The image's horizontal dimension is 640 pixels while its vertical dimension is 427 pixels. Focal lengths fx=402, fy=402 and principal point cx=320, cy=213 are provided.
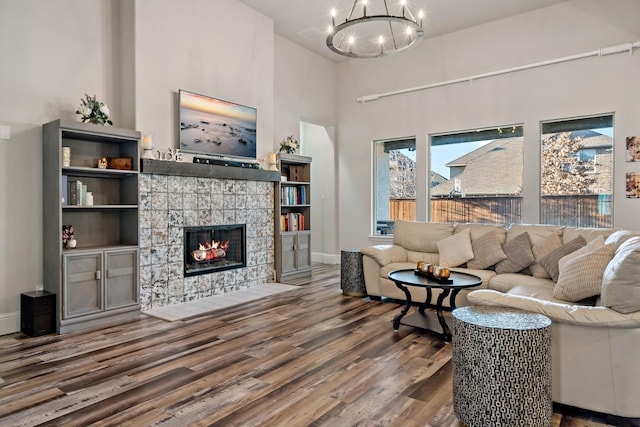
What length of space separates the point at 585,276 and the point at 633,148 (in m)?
3.34

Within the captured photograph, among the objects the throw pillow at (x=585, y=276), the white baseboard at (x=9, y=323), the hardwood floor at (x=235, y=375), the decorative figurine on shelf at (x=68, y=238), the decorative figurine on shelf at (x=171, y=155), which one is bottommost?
the hardwood floor at (x=235, y=375)

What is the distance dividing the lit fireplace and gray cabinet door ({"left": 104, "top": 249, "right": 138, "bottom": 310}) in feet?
2.28

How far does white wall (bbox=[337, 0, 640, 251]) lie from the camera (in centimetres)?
508

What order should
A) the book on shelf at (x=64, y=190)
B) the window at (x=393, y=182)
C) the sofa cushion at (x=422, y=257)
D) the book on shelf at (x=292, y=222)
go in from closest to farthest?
the book on shelf at (x=64, y=190)
the sofa cushion at (x=422, y=257)
the book on shelf at (x=292, y=222)
the window at (x=393, y=182)

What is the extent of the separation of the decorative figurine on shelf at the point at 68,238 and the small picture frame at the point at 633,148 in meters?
6.38

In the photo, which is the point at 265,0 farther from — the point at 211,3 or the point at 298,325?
the point at 298,325

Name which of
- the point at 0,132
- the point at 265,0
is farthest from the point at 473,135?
the point at 0,132

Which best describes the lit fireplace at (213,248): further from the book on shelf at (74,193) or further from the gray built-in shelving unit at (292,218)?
the book on shelf at (74,193)

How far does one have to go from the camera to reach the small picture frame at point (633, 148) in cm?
494

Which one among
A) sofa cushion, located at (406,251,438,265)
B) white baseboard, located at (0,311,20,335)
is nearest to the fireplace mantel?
white baseboard, located at (0,311,20,335)

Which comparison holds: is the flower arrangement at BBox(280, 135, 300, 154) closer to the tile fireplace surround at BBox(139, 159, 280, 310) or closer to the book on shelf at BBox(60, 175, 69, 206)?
the tile fireplace surround at BBox(139, 159, 280, 310)

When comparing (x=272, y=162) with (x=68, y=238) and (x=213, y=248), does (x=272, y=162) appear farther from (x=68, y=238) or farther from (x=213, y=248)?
(x=68, y=238)

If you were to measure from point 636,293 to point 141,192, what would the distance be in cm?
422

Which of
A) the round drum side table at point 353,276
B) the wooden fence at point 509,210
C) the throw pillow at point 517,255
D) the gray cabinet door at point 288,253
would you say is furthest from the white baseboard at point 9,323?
the wooden fence at point 509,210
